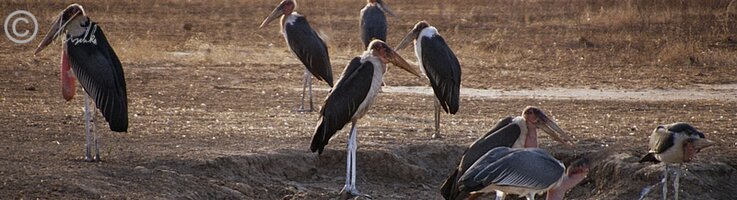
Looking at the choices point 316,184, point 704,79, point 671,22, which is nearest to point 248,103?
point 316,184

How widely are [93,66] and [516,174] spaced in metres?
2.76

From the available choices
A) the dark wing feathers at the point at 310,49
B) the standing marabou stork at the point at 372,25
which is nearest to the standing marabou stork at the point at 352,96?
the dark wing feathers at the point at 310,49

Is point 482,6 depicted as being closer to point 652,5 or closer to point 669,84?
point 652,5

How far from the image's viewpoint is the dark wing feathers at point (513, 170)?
682 centimetres

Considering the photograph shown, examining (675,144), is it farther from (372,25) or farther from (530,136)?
(372,25)

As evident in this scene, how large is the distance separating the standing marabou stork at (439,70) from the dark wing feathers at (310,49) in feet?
5.88

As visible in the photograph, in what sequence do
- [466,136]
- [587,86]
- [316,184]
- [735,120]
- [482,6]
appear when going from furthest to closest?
[482,6]
[587,86]
[735,120]
[466,136]
[316,184]

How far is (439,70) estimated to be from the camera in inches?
392

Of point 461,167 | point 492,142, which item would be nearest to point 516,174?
point 461,167

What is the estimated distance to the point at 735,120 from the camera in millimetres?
11008

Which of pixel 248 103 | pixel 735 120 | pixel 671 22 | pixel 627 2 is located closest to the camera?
pixel 735 120

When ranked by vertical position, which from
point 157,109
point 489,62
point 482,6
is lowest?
point 482,6

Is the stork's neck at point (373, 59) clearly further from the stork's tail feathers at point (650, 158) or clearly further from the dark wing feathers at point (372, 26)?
the dark wing feathers at point (372, 26)

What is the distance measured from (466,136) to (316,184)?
1.64 metres
